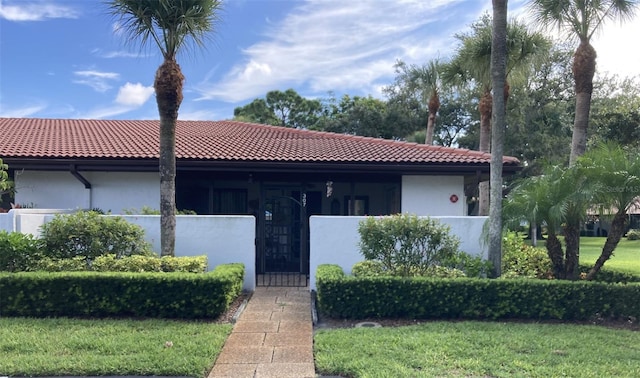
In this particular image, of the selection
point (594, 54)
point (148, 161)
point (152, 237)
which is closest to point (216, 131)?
point (148, 161)

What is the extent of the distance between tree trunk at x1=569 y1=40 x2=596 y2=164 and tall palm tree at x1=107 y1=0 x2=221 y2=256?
7.77 m

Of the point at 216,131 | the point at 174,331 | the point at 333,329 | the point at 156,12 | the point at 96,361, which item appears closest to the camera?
the point at 96,361

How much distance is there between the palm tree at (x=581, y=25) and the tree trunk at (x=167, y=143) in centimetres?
795

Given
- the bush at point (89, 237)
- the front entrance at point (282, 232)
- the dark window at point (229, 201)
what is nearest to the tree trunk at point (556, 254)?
the front entrance at point (282, 232)

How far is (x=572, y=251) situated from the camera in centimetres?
817

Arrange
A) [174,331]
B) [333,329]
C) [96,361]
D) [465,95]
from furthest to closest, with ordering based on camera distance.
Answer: [465,95]
[333,329]
[174,331]
[96,361]

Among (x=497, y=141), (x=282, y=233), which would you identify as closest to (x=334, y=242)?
(x=282, y=233)

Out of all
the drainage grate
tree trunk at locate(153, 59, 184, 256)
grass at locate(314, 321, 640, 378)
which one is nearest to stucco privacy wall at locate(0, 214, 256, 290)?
tree trunk at locate(153, 59, 184, 256)

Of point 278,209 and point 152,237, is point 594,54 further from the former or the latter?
point 152,237

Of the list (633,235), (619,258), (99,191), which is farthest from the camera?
(633,235)

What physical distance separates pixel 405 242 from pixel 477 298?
1682 mm

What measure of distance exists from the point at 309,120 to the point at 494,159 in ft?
104

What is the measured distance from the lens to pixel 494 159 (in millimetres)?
8797

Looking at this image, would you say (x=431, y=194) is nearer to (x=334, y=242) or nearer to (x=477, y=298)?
(x=334, y=242)
